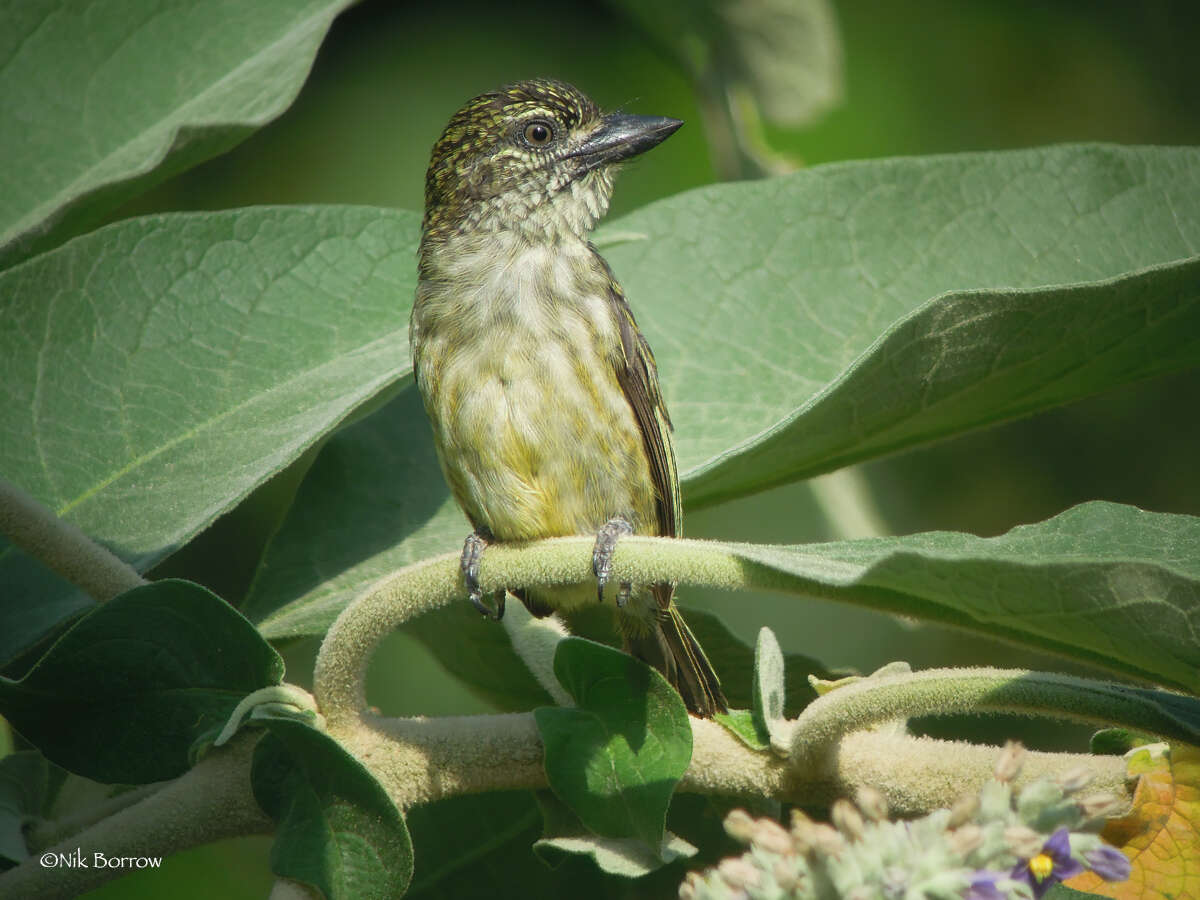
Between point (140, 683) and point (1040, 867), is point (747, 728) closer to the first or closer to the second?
point (1040, 867)

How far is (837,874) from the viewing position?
1.34m

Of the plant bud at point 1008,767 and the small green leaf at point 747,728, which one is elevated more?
the plant bud at point 1008,767

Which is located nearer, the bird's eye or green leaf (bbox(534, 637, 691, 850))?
green leaf (bbox(534, 637, 691, 850))

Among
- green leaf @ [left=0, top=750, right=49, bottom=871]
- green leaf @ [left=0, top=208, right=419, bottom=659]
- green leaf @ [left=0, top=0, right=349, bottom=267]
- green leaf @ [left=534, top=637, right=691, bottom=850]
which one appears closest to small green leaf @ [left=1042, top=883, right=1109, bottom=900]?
green leaf @ [left=534, top=637, right=691, bottom=850]

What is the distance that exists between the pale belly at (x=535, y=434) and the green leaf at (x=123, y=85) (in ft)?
2.48

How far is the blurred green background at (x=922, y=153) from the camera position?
3820mm

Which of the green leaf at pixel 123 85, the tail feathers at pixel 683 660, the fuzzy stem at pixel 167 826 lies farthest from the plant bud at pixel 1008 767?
the green leaf at pixel 123 85

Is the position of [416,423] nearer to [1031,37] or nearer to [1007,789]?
[1007,789]

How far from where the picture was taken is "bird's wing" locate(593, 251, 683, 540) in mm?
2967

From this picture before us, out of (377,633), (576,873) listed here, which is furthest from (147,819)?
(576,873)

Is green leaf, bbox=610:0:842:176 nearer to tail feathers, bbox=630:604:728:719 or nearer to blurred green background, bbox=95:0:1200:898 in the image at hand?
blurred green background, bbox=95:0:1200:898

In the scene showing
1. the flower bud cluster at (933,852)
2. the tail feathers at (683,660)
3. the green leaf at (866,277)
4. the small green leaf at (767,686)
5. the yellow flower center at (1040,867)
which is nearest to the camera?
the flower bud cluster at (933,852)

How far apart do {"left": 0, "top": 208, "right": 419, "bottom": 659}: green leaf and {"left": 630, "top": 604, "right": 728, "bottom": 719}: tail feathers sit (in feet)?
2.88

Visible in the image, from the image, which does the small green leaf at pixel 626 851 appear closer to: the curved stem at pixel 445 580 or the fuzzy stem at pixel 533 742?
the fuzzy stem at pixel 533 742
